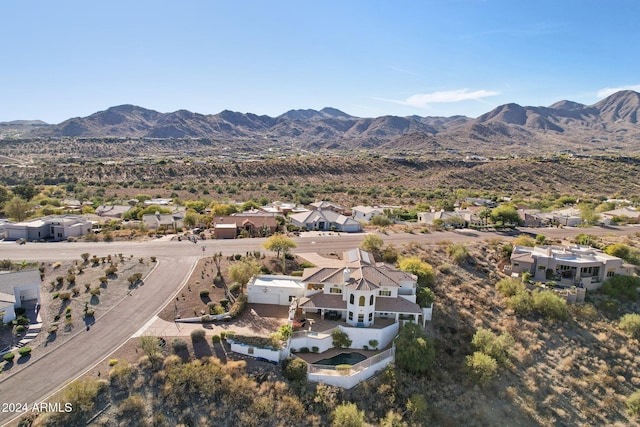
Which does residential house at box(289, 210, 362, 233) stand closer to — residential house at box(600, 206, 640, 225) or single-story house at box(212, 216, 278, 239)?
single-story house at box(212, 216, 278, 239)

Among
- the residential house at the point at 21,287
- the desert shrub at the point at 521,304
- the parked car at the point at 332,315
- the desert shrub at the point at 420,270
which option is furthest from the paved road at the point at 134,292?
the desert shrub at the point at 521,304

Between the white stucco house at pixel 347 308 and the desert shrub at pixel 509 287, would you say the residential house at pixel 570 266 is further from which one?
the white stucco house at pixel 347 308

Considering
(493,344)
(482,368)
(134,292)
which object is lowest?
(482,368)

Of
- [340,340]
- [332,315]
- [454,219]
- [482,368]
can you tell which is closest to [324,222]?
[454,219]

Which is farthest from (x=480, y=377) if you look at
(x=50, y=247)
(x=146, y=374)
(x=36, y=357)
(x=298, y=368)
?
(x=50, y=247)

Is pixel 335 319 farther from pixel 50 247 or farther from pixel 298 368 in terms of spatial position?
pixel 50 247

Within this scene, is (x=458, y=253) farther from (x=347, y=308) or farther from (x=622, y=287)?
(x=347, y=308)
